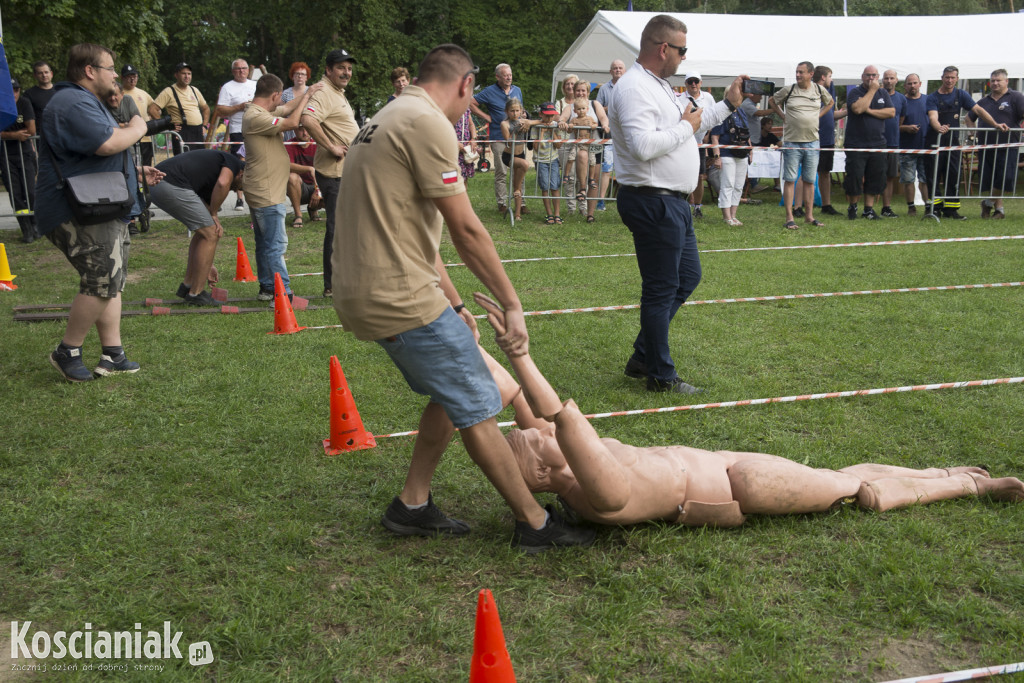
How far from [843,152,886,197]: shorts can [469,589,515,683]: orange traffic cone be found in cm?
1314

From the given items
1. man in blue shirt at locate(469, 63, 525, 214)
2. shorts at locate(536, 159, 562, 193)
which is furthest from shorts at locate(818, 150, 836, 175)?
man in blue shirt at locate(469, 63, 525, 214)

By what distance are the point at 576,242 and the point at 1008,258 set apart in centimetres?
528

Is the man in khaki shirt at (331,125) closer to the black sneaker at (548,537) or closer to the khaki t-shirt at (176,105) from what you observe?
the black sneaker at (548,537)

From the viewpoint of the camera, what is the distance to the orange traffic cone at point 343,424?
187 inches

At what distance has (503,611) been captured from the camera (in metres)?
3.21

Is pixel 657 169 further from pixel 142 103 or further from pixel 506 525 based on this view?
pixel 142 103

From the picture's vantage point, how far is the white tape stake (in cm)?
271

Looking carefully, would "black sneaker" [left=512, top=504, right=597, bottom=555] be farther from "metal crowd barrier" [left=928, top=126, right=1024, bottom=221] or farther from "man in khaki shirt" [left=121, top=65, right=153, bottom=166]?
"metal crowd barrier" [left=928, top=126, right=1024, bottom=221]

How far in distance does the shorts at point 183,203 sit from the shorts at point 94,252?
2.24 meters

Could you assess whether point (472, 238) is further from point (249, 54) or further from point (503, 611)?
point (249, 54)

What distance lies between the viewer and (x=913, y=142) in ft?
48.8

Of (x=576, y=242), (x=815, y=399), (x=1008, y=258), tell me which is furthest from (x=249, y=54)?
(x=815, y=399)

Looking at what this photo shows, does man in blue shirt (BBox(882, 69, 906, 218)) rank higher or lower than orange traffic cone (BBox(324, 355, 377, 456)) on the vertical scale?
higher

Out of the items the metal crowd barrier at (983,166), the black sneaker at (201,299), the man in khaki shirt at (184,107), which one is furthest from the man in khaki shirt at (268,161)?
the metal crowd barrier at (983,166)
